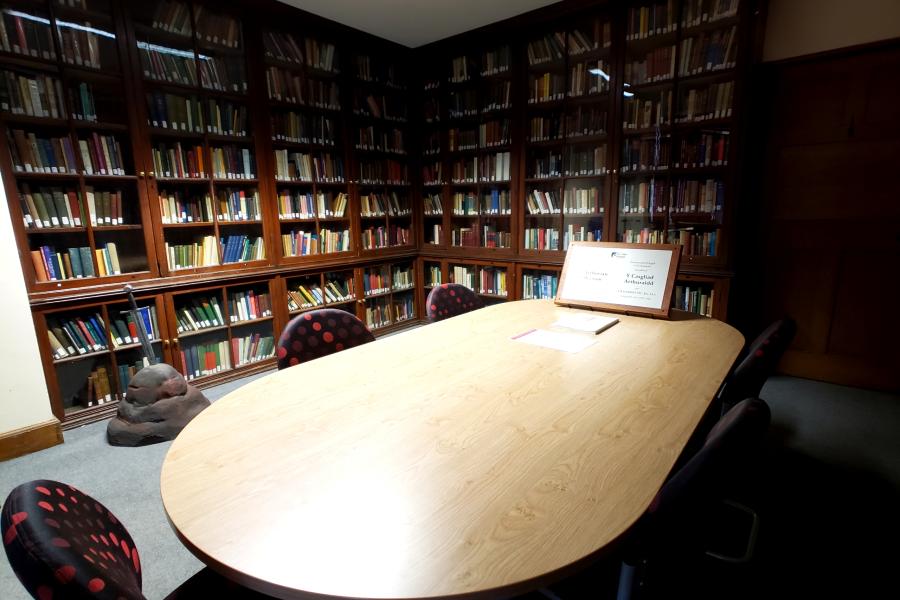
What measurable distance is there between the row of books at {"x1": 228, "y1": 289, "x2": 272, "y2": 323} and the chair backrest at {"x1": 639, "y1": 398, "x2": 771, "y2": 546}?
341 centimetres

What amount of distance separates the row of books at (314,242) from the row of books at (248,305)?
1.39 feet

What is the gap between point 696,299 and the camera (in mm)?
3490

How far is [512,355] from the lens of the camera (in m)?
1.70

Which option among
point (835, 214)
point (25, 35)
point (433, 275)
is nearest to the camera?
point (25, 35)

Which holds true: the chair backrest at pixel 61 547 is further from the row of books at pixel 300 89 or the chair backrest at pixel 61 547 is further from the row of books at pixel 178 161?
the row of books at pixel 300 89

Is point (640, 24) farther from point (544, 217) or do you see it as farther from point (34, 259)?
point (34, 259)

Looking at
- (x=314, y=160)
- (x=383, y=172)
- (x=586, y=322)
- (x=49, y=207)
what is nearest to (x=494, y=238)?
(x=383, y=172)

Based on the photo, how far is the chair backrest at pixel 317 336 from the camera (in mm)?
1922

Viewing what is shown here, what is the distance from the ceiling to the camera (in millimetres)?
3616

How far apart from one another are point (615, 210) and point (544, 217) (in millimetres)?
680

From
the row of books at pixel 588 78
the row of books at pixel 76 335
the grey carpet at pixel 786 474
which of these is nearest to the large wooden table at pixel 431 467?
the grey carpet at pixel 786 474

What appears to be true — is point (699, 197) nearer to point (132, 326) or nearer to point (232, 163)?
point (232, 163)

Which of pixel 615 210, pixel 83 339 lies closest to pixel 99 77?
pixel 83 339

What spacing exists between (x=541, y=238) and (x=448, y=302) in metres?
1.81
